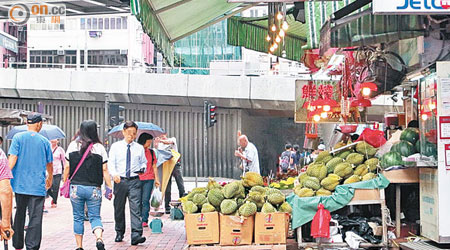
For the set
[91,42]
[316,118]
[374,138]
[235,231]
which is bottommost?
[235,231]

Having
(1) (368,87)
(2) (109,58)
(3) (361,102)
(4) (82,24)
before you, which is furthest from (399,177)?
(4) (82,24)

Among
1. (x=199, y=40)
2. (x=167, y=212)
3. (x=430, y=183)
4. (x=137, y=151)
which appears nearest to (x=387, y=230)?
(x=430, y=183)

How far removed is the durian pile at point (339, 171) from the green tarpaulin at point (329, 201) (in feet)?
0.39

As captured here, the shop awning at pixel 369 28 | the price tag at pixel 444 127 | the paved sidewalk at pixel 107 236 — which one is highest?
the shop awning at pixel 369 28

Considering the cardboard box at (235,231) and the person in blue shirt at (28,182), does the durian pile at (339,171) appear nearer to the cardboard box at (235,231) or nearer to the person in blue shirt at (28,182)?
the cardboard box at (235,231)

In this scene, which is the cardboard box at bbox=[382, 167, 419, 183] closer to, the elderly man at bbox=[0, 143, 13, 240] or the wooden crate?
the wooden crate

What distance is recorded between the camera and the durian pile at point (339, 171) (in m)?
8.03

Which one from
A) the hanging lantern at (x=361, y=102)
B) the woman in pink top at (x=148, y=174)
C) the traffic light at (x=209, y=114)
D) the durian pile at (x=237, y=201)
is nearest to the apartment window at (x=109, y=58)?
the traffic light at (x=209, y=114)

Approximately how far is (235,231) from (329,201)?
125 cm

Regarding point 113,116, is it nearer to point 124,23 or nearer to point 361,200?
point 361,200

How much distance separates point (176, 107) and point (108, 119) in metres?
9.14

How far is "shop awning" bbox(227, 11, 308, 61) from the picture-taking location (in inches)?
551

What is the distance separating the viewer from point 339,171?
8.30 m

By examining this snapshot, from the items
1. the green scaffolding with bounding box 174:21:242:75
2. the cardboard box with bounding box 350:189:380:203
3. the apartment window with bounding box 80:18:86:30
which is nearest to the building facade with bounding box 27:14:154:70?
the apartment window with bounding box 80:18:86:30
